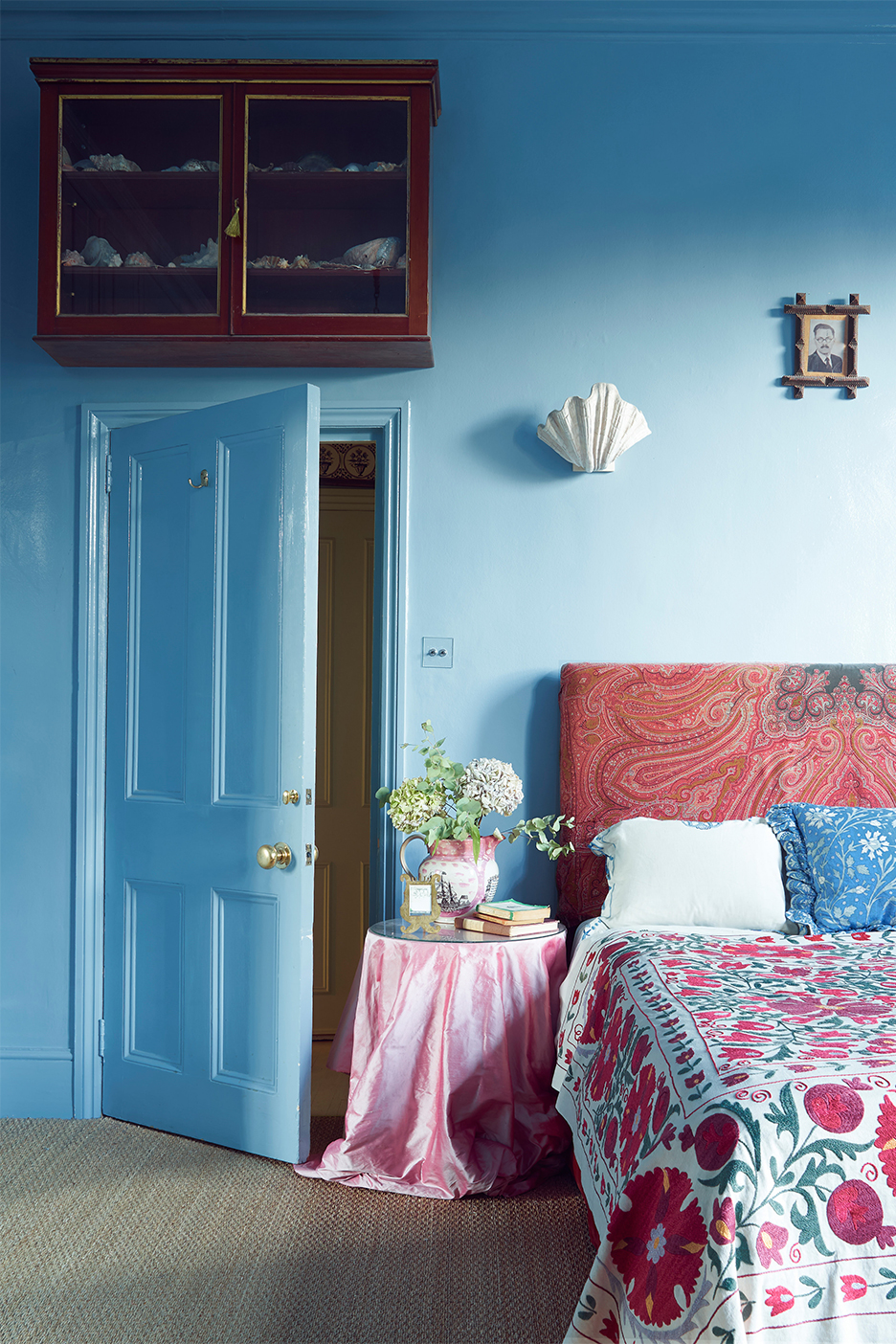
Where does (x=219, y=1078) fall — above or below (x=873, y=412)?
below

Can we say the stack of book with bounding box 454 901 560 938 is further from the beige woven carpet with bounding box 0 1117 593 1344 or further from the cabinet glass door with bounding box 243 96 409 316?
the cabinet glass door with bounding box 243 96 409 316

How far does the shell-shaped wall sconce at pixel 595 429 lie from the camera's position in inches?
115

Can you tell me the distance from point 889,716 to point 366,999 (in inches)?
70.7

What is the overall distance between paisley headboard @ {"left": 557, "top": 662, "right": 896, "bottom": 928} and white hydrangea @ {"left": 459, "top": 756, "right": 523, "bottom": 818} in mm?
262

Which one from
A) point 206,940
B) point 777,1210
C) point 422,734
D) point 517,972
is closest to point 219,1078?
point 206,940

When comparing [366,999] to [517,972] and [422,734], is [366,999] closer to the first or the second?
[517,972]

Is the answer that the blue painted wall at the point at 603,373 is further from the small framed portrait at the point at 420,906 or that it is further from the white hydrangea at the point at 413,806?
the small framed portrait at the point at 420,906

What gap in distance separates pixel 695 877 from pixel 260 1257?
1.42 meters

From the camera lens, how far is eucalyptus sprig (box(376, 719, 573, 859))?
266 cm

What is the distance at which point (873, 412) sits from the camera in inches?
121

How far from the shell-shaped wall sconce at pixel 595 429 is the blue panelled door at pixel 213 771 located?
0.80 m

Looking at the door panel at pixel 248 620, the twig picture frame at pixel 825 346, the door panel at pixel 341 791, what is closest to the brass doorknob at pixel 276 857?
the door panel at pixel 248 620

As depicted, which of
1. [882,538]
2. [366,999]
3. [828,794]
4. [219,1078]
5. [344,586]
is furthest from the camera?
[344,586]

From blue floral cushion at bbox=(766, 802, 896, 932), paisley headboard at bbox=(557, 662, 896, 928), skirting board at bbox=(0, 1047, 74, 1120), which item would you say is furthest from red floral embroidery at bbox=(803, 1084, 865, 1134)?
skirting board at bbox=(0, 1047, 74, 1120)
